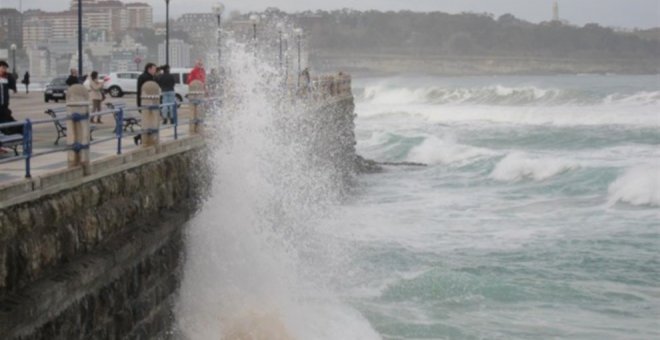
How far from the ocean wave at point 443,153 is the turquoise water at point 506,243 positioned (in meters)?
0.07

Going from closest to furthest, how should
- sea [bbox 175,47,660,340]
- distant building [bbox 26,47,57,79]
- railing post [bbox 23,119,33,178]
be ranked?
railing post [bbox 23,119,33,178] < sea [bbox 175,47,660,340] < distant building [bbox 26,47,57,79]

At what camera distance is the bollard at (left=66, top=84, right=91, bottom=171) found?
1068 centimetres

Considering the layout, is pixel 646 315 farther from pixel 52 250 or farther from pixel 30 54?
pixel 30 54

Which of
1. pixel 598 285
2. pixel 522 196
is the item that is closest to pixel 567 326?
pixel 598 285

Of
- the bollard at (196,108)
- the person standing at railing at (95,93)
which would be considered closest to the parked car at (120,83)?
the person standing at railing at (95,93)

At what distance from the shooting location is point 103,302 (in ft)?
34.4

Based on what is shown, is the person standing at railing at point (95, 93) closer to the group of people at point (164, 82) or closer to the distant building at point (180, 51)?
the group of people at point (164, 82)

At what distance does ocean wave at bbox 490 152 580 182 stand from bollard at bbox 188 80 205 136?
A: 18.8 m

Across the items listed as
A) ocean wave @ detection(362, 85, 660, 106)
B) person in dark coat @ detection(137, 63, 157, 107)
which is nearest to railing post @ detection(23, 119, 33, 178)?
person in dark coat @ detection(137, 63, 157, 107)

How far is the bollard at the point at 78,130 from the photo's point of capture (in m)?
10.7

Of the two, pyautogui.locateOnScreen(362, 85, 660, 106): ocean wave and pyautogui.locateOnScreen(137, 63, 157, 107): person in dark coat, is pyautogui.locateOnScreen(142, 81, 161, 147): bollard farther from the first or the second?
pyautogui.locateOnScreen(362, 85, 660, 106): ocean wave

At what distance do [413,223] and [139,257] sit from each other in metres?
12.7

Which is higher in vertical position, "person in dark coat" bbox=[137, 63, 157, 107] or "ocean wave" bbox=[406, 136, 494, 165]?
"person in dark coat" bbox=[137, 63, 157, 107]

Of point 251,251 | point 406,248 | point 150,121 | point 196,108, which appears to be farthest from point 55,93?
point 150,121
